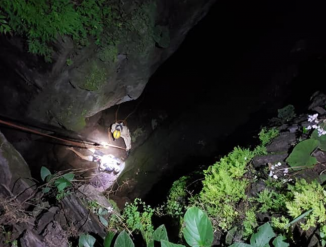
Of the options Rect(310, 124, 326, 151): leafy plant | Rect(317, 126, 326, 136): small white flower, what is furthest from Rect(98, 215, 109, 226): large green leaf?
Rect(317, 126, 326, 136): small white flower

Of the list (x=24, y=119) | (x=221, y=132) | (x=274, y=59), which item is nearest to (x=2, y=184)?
(x=24, y=119)

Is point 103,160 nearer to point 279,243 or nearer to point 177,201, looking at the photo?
point 177,201

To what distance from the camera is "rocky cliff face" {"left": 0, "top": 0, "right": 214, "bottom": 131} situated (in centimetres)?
629

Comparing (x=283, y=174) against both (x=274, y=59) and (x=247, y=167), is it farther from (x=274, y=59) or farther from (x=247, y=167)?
(x=274, y=59)

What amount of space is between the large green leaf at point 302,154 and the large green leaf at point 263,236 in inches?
52.9

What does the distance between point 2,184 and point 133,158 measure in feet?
17.3

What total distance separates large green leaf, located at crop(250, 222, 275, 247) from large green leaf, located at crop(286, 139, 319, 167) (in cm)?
134

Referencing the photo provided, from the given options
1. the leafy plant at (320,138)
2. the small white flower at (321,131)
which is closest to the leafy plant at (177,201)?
the leafy plant at (320,138)

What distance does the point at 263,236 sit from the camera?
2338 mm

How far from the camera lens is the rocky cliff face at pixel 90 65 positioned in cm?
629

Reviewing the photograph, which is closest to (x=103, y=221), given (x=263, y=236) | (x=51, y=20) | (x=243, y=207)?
(x=243, y=207)

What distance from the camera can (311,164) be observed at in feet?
10.4

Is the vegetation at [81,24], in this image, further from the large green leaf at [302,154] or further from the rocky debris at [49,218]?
the large green leaf at [302,154]

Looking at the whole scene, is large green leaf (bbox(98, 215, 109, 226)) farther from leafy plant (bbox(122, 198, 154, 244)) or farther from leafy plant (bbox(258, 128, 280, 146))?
leafy plant (bbox(258, 128, 280, 146))
